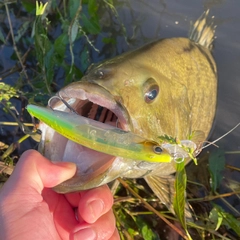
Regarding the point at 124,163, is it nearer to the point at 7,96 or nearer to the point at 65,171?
the point at 65,171

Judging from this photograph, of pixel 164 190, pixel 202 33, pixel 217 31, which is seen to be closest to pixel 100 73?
pixel 164 190

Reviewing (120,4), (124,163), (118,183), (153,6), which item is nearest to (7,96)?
(118,183)

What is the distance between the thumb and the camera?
1905 mm

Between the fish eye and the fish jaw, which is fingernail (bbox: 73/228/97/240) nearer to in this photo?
the fish jaw

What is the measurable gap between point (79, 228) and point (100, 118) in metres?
0.54

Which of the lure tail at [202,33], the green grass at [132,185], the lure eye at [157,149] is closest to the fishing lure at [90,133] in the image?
the lure eye at [157,149]

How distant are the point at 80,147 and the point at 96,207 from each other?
0.29 metres

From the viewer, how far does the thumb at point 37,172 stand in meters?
1.91

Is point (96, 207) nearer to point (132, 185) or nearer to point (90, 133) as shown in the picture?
point (90, 133)

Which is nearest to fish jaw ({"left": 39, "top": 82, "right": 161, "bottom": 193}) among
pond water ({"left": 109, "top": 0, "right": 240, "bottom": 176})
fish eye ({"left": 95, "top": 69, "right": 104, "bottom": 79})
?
fish eye ({"left": 95, "top": 69, "right": 104, "bottom": 79})

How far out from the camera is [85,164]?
1982mm

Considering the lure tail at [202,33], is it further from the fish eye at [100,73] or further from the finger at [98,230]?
the finger at [98,230]

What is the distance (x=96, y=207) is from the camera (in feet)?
6.61

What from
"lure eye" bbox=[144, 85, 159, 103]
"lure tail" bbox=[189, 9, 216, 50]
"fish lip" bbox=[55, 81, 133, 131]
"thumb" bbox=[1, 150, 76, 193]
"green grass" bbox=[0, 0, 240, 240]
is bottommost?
"green grass" bbox=[0, 0, 240, 240]
